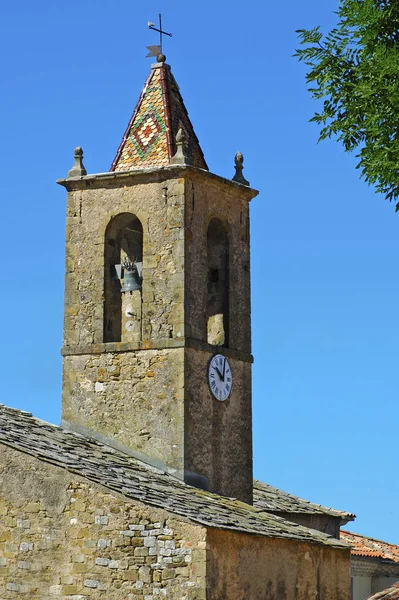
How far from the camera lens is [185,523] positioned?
1709cm

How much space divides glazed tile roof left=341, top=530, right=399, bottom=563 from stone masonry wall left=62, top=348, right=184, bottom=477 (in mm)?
10098

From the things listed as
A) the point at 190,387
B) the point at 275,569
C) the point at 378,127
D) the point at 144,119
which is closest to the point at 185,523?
the point at 275,569

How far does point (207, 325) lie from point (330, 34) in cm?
837

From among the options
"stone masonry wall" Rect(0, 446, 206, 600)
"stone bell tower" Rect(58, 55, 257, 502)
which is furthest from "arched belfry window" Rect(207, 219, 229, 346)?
"stone masonry wall" Rect(0, 446, 206, 600)

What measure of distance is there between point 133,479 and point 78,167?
5984 millimetres

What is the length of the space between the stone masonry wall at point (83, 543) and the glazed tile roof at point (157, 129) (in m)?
6.11

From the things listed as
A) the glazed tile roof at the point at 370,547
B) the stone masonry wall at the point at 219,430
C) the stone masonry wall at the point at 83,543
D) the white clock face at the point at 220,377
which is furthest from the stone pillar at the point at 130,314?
the glazed tile roof at the point at 370,547

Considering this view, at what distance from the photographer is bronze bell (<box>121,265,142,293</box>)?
22.1 meters

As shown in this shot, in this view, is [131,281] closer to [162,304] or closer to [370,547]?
[162,304]

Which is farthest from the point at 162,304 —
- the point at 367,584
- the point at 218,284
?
the point at 367,584

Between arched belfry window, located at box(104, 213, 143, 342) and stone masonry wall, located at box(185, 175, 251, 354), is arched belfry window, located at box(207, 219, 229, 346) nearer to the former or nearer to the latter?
stone masonry wall, located at box(185, 175, 251, 354)

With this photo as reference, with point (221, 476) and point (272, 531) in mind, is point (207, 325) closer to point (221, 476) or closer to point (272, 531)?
point (221, 476)

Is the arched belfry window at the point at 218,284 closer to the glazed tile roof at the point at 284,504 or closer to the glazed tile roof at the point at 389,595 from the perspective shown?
the glazed tile roof at the point at 284,504

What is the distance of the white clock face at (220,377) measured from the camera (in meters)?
21.8
